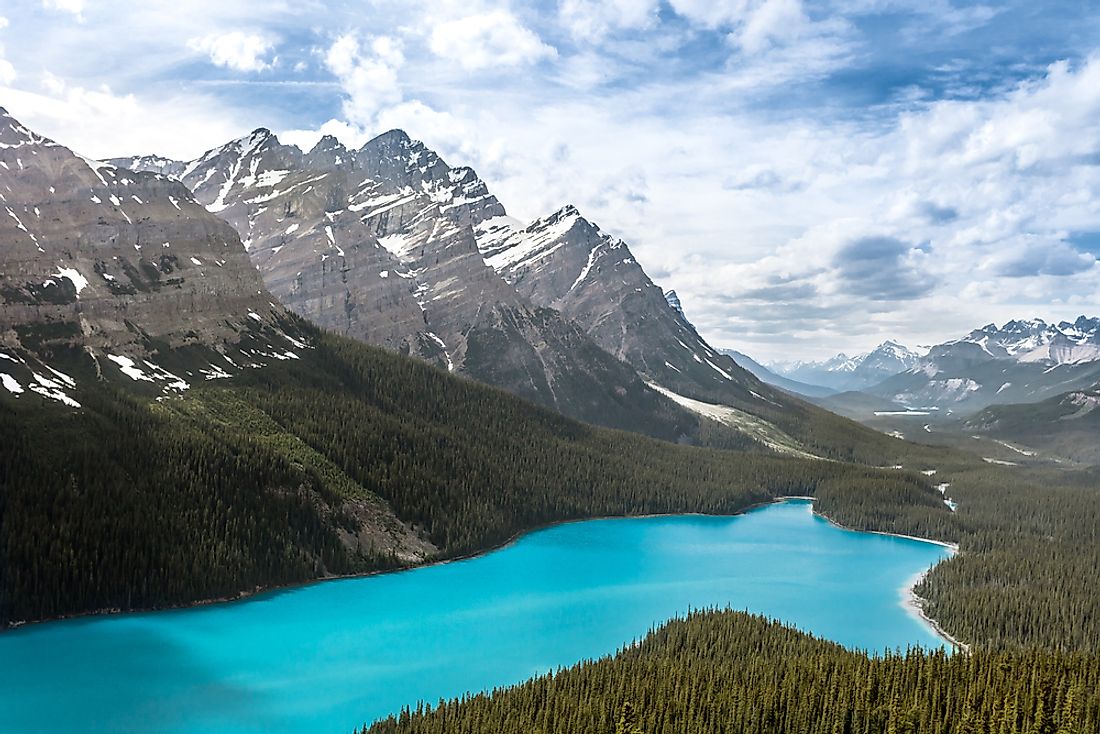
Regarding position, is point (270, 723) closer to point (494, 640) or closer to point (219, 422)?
point (494, 640)

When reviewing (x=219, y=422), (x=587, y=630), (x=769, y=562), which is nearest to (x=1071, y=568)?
(x=769, y=562)

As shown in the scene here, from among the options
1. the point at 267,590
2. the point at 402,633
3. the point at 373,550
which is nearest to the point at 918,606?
the point at 402,633

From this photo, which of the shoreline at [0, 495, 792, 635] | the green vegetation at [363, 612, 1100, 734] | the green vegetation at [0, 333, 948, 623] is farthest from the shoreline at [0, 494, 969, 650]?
the green vegetation at [363, 612, 1100, 734]

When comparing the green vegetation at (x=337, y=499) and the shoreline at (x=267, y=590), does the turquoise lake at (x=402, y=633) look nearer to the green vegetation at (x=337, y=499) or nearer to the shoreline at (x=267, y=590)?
the shoreline at (x=267, y=590)

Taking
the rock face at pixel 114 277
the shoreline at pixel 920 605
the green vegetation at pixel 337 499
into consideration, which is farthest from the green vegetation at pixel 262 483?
the shoreline at pixel 920 605

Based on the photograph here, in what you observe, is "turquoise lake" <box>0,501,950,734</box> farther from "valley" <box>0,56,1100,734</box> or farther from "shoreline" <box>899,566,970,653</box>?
"shoreline" <box>899,566,970,653</box>

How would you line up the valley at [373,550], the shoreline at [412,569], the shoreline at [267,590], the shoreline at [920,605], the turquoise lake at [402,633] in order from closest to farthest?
the valley at [373,550] → the turquoise lake at [402,633] → the shoreline at [267,590] → the shoreline at [412,569] → the shoreline at [920,605]
